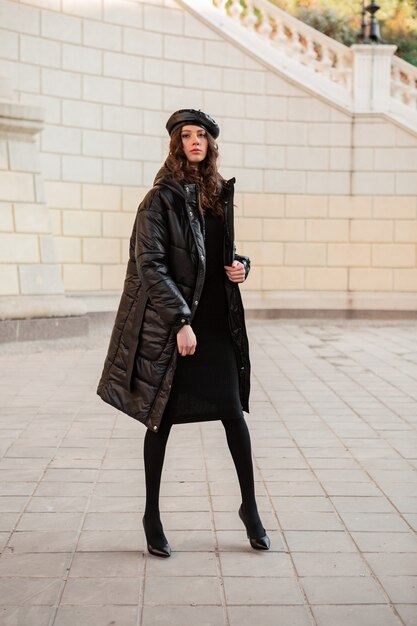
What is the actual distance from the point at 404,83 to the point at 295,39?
210cm

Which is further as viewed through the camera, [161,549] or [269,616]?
[161,549]

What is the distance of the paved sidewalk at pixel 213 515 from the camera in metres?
3.29

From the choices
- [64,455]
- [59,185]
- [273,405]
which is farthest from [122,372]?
[59,185]

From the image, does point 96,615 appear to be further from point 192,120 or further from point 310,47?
point 310,47

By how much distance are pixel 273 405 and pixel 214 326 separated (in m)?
3.62

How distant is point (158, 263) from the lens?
370cm

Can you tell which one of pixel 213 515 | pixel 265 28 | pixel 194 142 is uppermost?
pixel 265 28

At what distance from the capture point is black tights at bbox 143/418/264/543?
385cm

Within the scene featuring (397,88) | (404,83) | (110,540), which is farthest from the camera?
(404,83)

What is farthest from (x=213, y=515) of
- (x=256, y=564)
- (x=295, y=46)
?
(x=295, y=46)

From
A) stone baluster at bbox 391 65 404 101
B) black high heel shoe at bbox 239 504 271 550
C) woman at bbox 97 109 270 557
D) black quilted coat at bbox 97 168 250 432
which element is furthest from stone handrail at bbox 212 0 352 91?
black high heel shoe at bbox 239 504 271 550

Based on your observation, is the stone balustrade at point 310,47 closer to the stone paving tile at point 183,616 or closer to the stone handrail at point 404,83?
the stone handrail at point 404,83

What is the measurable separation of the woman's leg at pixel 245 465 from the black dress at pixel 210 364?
68 millimetres

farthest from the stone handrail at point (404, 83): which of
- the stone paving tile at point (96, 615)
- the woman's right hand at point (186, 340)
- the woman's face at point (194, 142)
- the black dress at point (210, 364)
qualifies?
the stone paving tile at point (96, 615)
